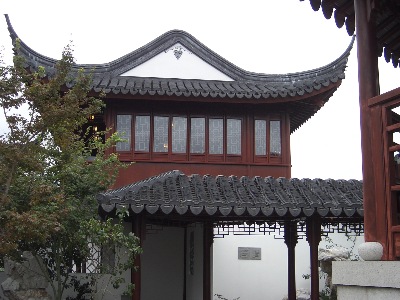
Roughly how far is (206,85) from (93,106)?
527cm

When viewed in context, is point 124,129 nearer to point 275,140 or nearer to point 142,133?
point 142,133

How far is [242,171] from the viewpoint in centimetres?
1286

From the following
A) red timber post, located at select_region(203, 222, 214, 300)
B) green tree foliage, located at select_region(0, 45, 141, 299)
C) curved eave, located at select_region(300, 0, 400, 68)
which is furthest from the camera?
red timber post, located at select_region(203, 222, 214, 300)

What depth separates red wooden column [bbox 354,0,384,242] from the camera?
455 cm

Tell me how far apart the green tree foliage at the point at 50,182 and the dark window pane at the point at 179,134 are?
3680 mm

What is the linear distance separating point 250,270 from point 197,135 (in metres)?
3.16

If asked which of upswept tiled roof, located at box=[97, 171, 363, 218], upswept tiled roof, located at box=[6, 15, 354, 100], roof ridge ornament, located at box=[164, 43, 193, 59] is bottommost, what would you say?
upswept tiled roof, located at box=[97, 171, 363, 218]

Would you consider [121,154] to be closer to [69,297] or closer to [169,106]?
[169,106]

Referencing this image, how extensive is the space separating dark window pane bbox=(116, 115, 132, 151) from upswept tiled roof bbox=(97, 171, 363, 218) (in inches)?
127

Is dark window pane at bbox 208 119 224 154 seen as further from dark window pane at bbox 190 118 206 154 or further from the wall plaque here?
the wall plaque

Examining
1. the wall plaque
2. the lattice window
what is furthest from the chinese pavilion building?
the lattice window

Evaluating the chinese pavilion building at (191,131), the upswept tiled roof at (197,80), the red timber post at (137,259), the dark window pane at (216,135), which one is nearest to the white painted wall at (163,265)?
the chinese pavilion building at (191,131)

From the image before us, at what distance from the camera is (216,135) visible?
13.0 metres

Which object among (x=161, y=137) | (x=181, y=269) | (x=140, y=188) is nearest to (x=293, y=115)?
(x=161, y=137)
